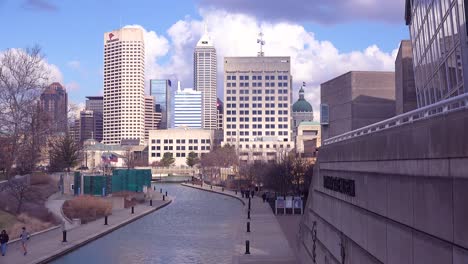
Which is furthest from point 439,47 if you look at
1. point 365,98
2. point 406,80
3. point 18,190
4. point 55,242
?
point 365,98

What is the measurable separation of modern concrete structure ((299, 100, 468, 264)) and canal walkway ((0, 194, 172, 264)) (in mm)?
16600

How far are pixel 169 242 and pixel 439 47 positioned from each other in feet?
75.4

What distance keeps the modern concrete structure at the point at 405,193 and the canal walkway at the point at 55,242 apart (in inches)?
654

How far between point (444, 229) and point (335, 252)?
1160cm

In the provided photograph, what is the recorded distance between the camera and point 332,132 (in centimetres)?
7950

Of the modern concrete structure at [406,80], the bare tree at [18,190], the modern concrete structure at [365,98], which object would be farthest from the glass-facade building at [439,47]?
the modern concrete structure at [365,98]

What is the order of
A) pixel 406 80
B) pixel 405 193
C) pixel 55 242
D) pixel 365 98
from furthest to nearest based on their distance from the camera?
pixel 365 98 < pixel 406 80 < pixel 55 242 < pixel 405 193

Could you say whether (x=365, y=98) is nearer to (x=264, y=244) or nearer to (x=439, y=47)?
(x=264, y=244)

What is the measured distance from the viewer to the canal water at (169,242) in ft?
113

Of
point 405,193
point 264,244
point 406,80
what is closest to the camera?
point 405,193

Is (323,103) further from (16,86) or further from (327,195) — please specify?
(327,195)

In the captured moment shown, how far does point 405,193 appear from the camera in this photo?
12945 mm

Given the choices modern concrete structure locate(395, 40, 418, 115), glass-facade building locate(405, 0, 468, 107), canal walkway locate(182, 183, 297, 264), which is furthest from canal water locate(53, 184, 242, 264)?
modern concrete structure locate(395, 40, 418, 115)

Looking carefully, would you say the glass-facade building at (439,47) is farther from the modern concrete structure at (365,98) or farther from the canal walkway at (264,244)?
the modern concrete structure at (365,98)
